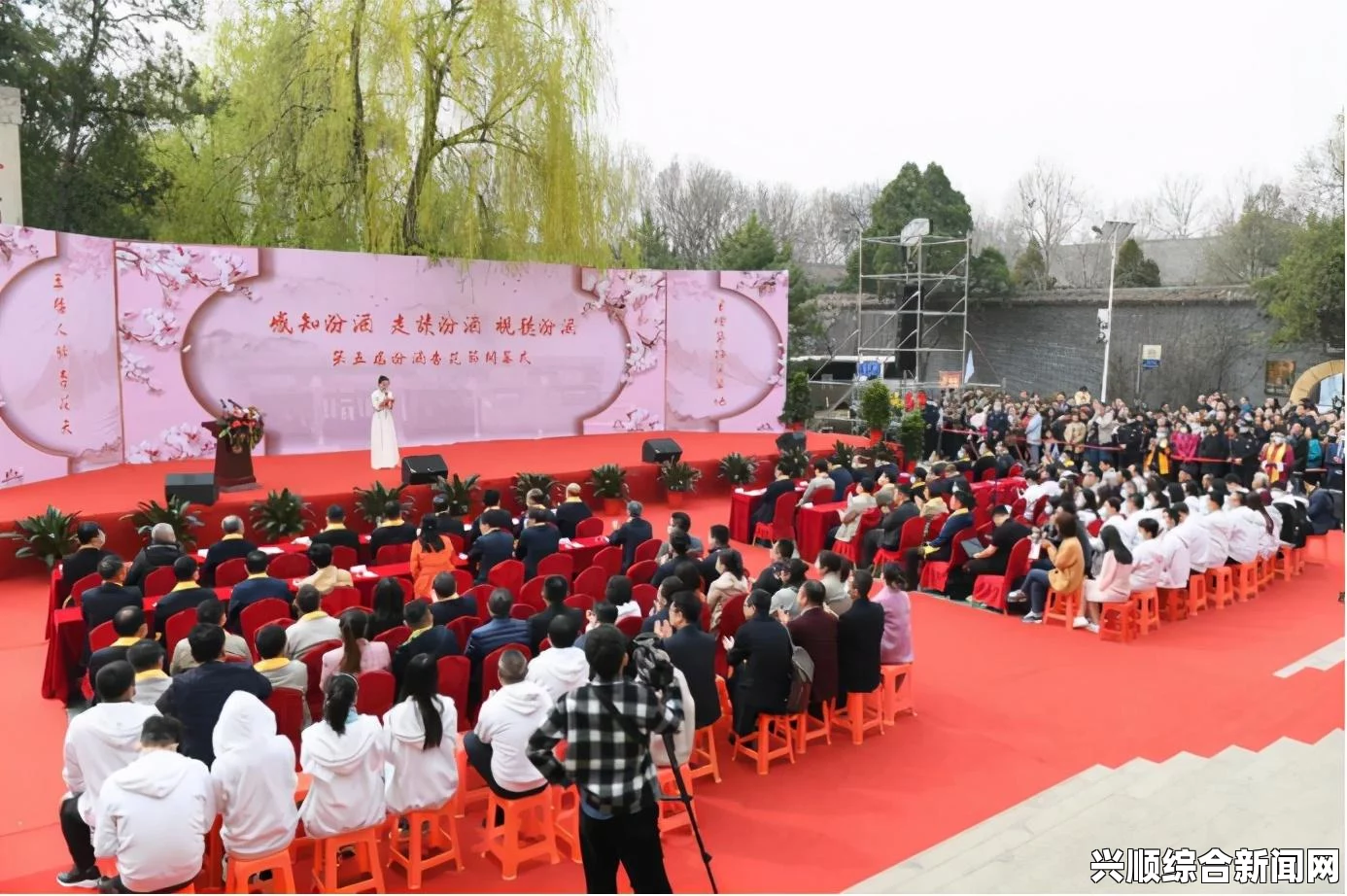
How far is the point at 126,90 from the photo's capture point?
1620 cm

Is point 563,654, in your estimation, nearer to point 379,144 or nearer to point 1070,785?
point 1070,785

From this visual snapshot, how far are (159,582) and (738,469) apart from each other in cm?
786

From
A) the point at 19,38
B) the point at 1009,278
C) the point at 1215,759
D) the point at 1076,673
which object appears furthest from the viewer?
the point at 1009,278

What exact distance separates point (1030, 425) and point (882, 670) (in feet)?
34.0

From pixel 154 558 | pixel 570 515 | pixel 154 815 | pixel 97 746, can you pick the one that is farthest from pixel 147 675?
pixel 570 515

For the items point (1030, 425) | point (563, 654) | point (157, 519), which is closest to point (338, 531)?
point (157, 519)

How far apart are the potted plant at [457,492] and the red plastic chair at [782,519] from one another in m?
3.15

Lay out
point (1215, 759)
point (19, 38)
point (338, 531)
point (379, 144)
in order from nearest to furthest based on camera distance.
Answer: point (1215, 759) < point (338, 531) < point (379, 144) < point (19, 38)

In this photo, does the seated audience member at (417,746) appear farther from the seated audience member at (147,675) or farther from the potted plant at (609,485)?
the potted plant at (609,485)

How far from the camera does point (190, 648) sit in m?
4.15

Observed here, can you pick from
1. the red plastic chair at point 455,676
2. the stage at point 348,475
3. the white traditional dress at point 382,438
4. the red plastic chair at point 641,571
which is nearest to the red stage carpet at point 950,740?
the red plastic chair at point 455,676

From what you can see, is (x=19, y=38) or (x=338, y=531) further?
(x=19, y=38)

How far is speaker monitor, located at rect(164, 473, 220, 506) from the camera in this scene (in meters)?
8.72

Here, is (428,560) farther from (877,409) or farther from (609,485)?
(877,409)
